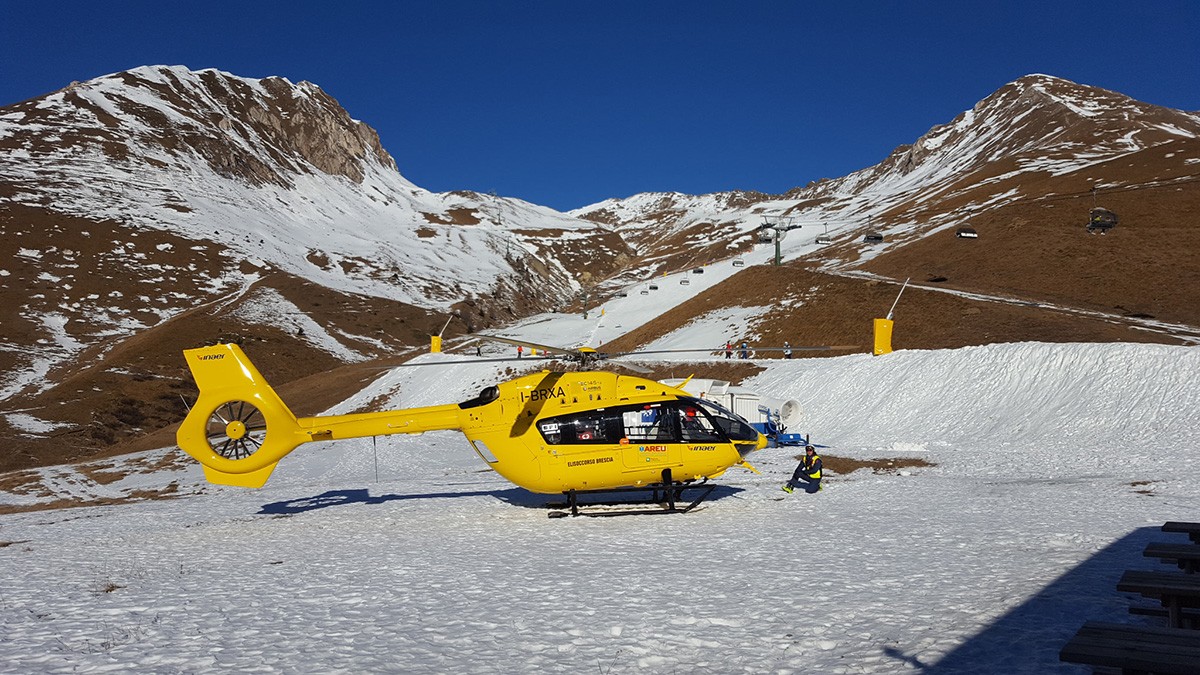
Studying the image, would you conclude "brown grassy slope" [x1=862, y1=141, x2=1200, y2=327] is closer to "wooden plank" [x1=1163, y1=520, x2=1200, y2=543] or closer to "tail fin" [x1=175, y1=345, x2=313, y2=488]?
"wooden plank" [x1=1163, y1=520, x2=1200, y2=543]

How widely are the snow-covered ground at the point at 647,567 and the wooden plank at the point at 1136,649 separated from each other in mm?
1740

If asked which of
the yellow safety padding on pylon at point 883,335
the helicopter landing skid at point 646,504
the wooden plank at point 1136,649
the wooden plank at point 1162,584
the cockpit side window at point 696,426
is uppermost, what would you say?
the yellow safety padding on pylon at point 883,335

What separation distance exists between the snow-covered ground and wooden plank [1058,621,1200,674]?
174 centimetres

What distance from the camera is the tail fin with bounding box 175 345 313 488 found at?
57.7ft

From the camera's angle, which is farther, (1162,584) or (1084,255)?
(1084,255)

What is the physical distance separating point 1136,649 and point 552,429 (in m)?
12.9

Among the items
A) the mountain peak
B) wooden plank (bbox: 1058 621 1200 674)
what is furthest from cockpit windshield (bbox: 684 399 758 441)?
the mountain peak

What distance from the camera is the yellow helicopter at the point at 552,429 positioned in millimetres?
17062

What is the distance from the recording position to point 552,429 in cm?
1712

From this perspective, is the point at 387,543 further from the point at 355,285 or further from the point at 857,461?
the point at 355,285

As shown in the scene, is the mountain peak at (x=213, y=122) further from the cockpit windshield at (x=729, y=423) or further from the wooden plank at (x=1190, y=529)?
the wooden plank at (x=1190, y=529)

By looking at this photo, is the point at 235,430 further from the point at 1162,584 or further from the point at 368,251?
the point at 368,251

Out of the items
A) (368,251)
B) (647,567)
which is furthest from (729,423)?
(368,251)

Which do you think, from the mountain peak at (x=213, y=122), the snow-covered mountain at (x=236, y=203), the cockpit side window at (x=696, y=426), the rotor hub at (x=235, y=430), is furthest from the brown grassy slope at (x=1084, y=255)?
the mountain peak at (x=213, y=122)
